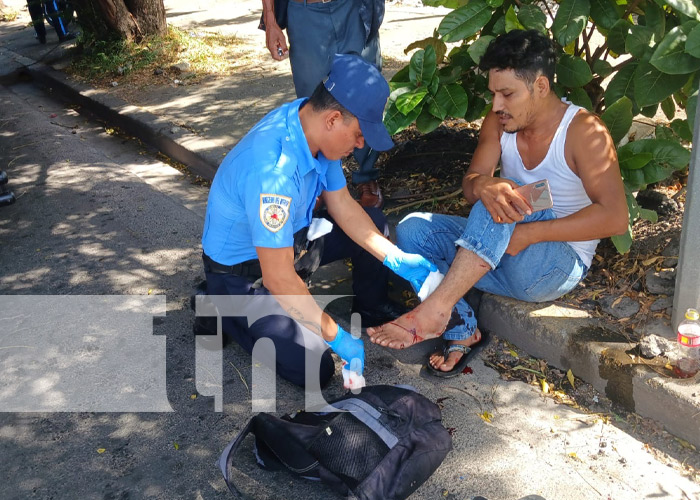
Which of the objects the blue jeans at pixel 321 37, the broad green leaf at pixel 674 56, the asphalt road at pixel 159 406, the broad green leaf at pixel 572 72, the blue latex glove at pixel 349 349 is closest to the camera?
the asphalt road at pixel 159 406

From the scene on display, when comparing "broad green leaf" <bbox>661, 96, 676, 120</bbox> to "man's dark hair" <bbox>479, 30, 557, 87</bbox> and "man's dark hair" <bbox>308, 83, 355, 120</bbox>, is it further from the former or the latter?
"man's dark hair" <bbox>308, 83, 355, 120</bbox>

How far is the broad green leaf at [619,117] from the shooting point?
3.06 metres

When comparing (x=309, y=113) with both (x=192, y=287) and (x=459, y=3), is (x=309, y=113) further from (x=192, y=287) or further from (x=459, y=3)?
(x=192, y=287)

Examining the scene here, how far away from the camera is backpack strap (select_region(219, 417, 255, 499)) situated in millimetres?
2445

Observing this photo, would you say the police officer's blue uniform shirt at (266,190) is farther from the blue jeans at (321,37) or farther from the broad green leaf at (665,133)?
the broad green leaf at (665,133)

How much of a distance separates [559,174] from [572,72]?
541 millimetres

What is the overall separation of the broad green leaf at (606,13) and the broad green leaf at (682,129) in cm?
53

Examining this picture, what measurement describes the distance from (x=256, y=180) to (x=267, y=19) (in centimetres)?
169

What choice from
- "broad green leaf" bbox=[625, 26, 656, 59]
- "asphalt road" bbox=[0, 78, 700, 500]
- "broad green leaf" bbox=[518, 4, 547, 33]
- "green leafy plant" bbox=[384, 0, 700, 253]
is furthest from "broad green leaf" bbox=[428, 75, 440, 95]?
"asphalt road" bbox=[0, 78, 700, 500]

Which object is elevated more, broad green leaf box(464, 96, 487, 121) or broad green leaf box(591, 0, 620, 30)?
broad green leaf box(591, 0, 620, 30)

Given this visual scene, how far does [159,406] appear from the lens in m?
2.95

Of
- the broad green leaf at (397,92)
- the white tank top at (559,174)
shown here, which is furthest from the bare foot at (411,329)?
the broad green leaf at (397,92)

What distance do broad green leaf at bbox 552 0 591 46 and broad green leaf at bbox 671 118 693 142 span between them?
0.63 m

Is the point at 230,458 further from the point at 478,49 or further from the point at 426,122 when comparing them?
the point at 478,49
